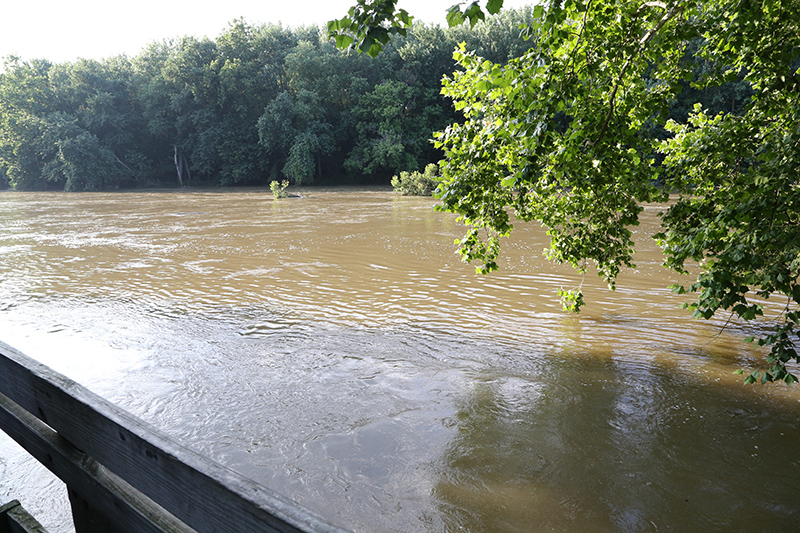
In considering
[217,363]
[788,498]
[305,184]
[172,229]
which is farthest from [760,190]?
[305,184]

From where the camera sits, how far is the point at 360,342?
668 centimetres

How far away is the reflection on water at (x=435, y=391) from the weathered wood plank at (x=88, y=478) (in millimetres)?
2004

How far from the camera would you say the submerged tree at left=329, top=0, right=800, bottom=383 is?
11.4ft

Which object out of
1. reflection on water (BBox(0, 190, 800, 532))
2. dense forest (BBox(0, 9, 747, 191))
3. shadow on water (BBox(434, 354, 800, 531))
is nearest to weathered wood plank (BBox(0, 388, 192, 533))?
reflection on water (BBox(0, 190, 800, 532))

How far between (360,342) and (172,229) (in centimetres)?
1452

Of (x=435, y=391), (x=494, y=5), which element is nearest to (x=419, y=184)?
(x=435, y=391)

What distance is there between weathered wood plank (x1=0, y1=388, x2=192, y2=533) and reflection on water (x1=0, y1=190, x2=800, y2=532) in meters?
2.00

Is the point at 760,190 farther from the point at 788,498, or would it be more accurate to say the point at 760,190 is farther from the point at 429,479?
the point at 429,479

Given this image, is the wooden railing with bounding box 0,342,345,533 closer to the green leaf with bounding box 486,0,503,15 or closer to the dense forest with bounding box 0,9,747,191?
the green leaf with bounding box 486,0,503,15

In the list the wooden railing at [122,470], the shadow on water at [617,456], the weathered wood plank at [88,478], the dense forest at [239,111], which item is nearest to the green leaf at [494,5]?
the wooden railing at [122,470]

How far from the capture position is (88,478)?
1.64 metres

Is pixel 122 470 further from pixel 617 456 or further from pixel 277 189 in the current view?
pixel 277 189

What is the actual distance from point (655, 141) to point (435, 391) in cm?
342

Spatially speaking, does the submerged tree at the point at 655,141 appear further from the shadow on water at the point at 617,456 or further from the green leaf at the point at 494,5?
the shadow on water at the point at 617,456
